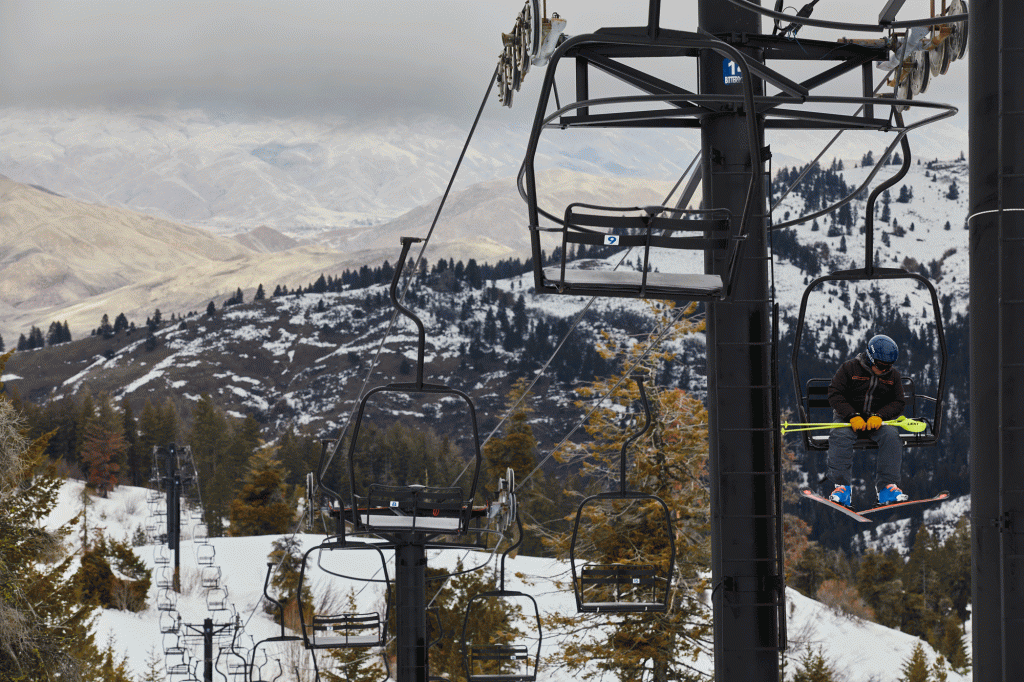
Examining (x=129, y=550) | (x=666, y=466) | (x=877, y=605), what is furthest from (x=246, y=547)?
(x=666, y=466)

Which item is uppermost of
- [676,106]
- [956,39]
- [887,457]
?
[956,39]

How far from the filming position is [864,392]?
7.16 m

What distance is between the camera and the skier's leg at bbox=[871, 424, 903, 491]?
23.2 ft

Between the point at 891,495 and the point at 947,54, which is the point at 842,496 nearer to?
the point at 891,495

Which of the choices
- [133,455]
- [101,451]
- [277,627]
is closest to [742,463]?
[277,627]

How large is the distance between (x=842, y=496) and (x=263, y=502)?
188 feet

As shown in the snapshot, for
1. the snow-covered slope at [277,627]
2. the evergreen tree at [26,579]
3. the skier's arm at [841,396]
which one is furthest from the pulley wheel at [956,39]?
the snow-covered slope at [277,627]

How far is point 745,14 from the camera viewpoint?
615 cm

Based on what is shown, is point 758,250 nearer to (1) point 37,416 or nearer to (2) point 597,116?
(2) point 597,116

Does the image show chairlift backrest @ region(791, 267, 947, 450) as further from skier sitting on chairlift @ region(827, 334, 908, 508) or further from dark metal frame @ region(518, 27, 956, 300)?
dark metal frame @ region(518, 27, 956, 300)

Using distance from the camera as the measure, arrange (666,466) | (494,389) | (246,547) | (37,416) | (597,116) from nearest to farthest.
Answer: (597,116) < (666,466) < (246,547) < (37,416) < (494,389)

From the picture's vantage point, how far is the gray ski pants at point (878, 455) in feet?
23.1

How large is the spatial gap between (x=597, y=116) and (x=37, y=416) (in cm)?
10249

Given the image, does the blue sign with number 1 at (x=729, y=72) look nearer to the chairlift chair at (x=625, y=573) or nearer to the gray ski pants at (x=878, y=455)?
the chairlift chair at (x=625, y=573)
